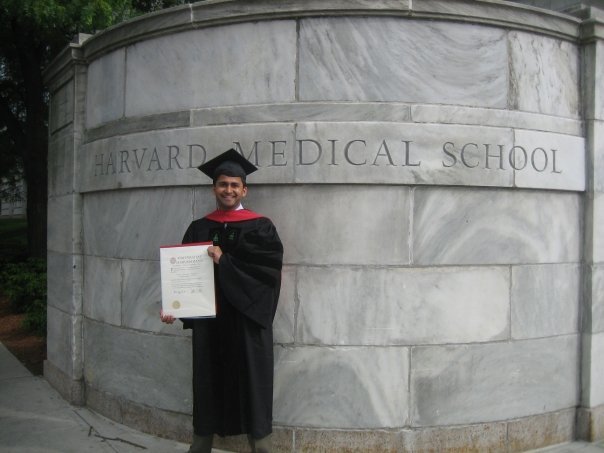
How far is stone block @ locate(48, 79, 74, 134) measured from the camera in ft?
18.9

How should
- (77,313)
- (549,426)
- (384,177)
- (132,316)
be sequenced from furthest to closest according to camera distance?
1. (77,313)
2. (132,316)
3. (549,426)
4. (384,177)

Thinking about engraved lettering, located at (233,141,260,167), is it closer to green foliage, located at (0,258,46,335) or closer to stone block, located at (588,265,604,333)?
stone block, located at (588,265,604,333)

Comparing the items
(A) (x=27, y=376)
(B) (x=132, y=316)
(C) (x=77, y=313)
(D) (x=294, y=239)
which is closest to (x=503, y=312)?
(D) (x=294, y=239)

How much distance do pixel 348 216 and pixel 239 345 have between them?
119 cm

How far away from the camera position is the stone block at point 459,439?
4.30 m

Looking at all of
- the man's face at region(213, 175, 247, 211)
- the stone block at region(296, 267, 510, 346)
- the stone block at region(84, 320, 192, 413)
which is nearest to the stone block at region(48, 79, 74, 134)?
the stone block at region(84, 320, 192, 413)

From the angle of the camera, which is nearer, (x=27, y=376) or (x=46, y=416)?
(x=46, y=416)

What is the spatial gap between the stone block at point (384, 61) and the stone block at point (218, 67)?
17cm

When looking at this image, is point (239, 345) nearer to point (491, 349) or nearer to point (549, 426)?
point (491, 349)

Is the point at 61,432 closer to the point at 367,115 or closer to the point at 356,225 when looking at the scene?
the point at 356,225

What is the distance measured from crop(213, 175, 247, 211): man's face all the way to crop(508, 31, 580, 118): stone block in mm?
2171

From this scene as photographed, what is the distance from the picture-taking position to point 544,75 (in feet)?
15.2

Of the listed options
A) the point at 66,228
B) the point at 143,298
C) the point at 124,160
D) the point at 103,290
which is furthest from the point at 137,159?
the point at 66,228

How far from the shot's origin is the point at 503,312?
4469mm
